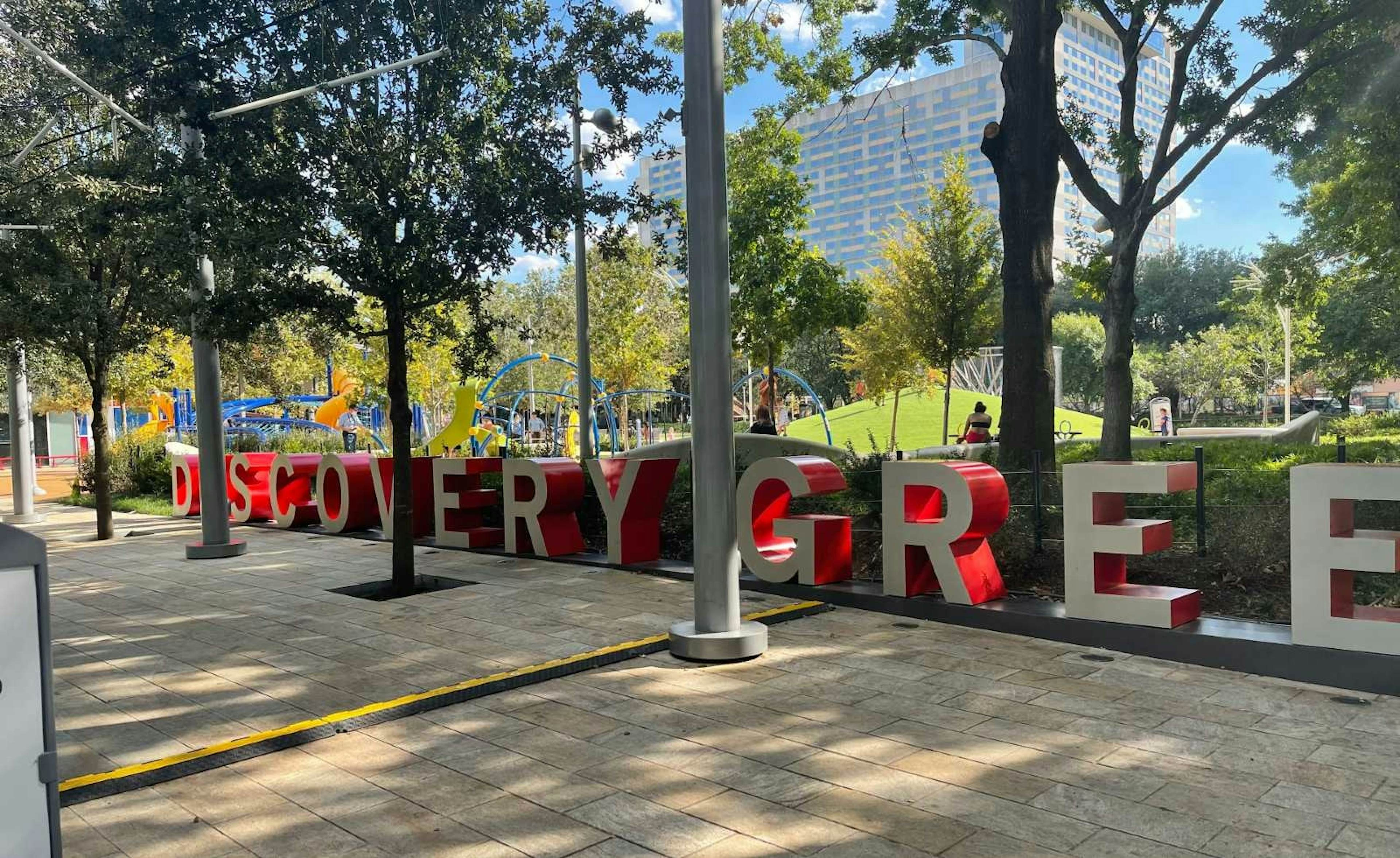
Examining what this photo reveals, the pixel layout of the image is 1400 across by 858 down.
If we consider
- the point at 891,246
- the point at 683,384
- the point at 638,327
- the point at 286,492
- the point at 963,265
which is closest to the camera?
the point at 286,492

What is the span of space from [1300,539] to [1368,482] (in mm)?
515

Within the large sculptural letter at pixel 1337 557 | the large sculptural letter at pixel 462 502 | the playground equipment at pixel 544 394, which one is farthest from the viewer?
the playground equipment at pixel 544 394

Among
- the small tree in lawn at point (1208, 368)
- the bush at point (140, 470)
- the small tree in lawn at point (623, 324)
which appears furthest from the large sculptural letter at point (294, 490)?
the small tree in lawn at point (1208, 368)

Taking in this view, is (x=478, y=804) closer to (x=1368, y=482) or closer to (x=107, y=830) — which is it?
(x=107, y=830)

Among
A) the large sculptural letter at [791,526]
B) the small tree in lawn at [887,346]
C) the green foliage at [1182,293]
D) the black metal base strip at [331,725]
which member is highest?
the green foliage at [1182,293]

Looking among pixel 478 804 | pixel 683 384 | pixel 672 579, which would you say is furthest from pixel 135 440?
pixel 683 384

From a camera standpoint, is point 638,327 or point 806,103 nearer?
point 806,103

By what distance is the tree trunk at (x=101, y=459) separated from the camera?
1493cm

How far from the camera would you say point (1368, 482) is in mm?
5754

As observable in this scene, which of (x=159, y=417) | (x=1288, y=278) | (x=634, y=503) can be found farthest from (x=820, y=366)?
(x=634, y=503)

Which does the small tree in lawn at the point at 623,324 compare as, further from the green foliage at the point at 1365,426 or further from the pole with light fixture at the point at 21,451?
the green foliage at the point at 1365,426

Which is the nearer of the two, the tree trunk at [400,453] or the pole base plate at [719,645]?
the pole base plate at [719,645]

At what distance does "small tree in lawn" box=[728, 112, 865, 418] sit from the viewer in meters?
22.5

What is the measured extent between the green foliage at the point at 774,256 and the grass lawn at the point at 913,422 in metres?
6.50
